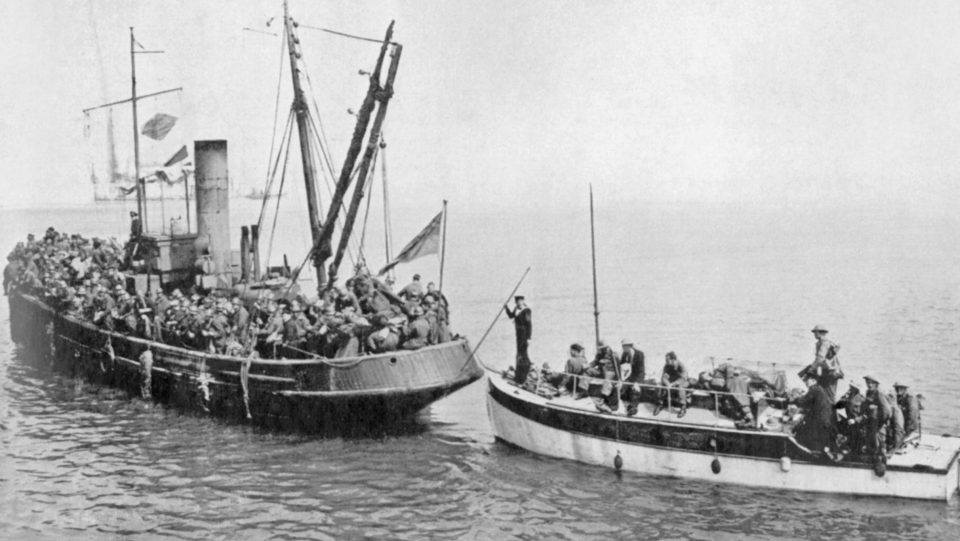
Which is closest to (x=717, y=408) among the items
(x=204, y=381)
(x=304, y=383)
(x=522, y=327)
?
(x=522, y=327)

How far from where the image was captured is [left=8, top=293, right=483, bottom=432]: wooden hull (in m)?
17.5

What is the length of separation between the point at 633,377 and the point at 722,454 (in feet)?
7.06

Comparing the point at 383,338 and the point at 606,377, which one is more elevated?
the point at 383,338

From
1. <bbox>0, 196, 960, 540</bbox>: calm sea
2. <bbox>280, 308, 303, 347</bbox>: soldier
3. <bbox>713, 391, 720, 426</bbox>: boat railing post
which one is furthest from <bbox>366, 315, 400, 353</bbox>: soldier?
<bbox>713, 391, 720, 426</bbox>: boat railing post

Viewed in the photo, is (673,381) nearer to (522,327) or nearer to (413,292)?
(522,327)

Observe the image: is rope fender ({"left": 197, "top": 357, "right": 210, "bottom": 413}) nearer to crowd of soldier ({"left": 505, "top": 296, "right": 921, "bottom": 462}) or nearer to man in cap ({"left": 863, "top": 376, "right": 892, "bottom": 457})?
crowd of soldier ({"left": 505, "top": 296, "right": 921, "bottom": 462})

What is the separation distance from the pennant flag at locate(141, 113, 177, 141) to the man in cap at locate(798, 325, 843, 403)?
20336 mm

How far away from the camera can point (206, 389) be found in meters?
20.0

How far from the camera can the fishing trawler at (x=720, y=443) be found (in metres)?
14.0

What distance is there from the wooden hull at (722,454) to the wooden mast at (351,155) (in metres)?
8.56

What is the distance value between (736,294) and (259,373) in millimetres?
30836

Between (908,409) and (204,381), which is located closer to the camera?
(908,409)

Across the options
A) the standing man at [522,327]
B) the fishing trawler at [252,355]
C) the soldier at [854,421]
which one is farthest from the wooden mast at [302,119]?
the soldier at [854,421]

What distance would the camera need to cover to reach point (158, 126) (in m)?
26.7
